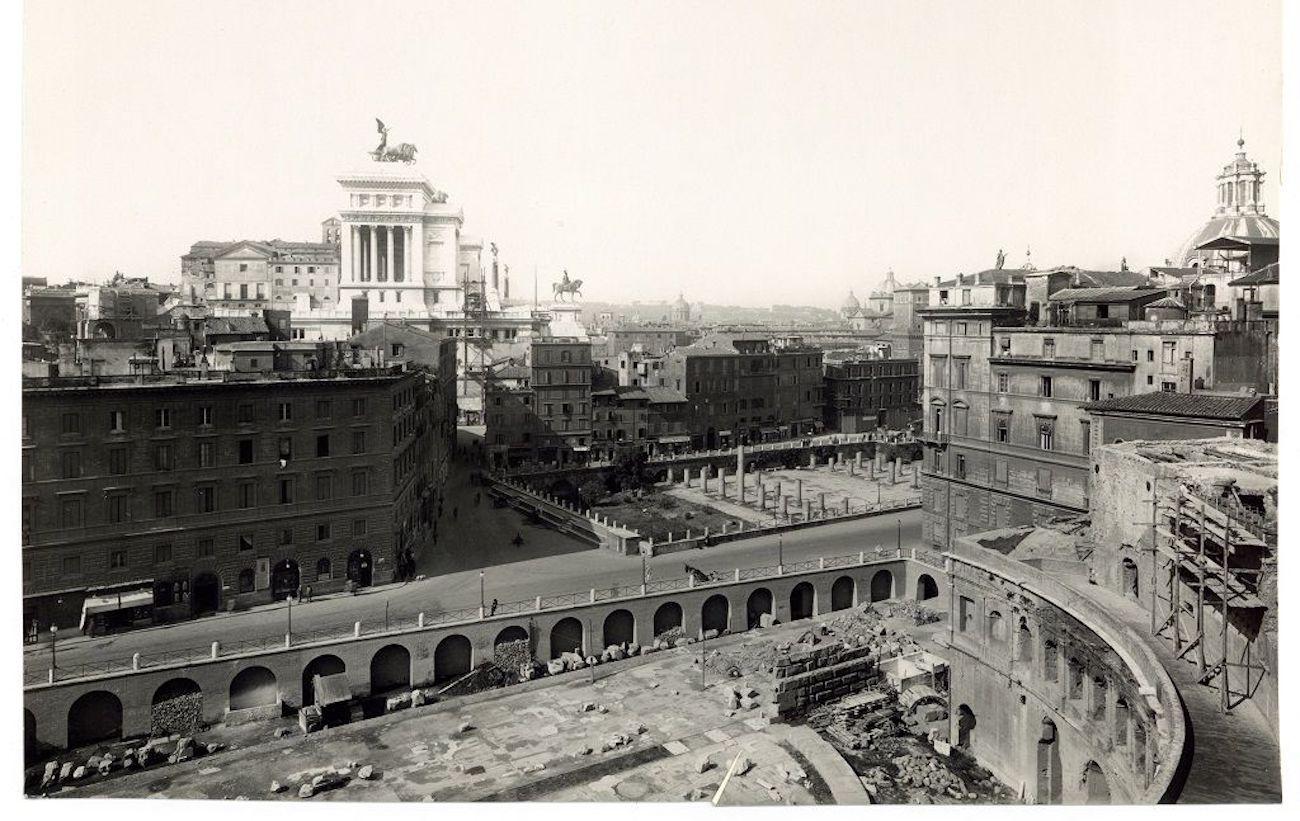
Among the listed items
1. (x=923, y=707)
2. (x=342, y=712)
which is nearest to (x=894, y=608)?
(x=923, y=707)

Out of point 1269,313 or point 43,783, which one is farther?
point 1269,313

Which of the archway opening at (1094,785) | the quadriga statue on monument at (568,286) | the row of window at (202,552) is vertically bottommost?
the archway opening at (1094,785)

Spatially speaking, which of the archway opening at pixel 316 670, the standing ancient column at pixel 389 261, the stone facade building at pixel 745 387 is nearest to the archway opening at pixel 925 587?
the archway opening at pixel 316 670

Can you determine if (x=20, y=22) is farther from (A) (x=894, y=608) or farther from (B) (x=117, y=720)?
(A) (x=894, y=608)

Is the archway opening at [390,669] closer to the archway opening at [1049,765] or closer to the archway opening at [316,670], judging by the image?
the archway opening at [316,670]

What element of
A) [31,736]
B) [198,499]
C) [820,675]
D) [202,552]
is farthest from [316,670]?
[820,675]

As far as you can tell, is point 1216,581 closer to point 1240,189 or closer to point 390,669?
point 390,669
